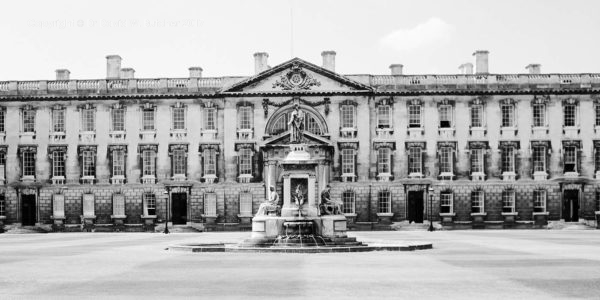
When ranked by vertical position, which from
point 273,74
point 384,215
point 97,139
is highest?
point 273,74

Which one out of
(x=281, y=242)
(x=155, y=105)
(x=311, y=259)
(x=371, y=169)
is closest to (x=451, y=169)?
(x=371, y=169)

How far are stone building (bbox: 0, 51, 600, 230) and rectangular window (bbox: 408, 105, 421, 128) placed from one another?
0.15 meters

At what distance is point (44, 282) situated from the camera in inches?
799

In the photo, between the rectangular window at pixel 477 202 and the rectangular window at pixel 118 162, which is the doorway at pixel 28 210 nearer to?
the rectangular window at pixel 118 162

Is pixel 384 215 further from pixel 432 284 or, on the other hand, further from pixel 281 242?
pixel 432 284

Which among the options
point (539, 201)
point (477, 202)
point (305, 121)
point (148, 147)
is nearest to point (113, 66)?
point (148, 147)

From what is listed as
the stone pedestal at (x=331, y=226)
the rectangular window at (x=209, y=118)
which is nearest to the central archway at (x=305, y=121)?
the rectangular window at (x=209, y=118)

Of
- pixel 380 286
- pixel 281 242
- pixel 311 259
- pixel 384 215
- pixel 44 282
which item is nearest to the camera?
pixel 380 286

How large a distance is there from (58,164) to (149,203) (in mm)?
6710

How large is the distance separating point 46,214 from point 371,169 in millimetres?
21765

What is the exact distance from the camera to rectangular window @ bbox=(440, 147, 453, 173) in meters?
62.2

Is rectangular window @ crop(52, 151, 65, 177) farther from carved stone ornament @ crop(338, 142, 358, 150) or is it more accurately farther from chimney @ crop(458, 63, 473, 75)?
chimney @ crop(458, 63, 473, 75)

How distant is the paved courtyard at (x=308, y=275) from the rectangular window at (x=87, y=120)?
33.2 m

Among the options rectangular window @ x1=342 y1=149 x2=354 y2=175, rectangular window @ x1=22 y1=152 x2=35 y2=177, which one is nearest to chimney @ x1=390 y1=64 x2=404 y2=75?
rectangular window @ x1=342 y1=149 x2=354 y2=175
